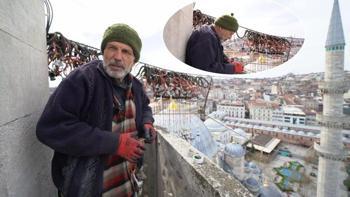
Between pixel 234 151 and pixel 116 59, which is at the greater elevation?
pixel 116 59

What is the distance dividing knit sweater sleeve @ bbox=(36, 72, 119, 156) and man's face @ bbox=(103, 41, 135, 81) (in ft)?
0.55

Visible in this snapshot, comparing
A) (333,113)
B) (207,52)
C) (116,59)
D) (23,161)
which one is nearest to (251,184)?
(333,113)

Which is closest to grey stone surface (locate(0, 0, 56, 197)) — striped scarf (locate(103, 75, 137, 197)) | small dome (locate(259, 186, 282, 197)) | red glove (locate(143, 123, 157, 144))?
striped scarf (locate(103, 75, 137, 197))

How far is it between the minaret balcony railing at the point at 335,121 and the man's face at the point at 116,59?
12330 millimetres

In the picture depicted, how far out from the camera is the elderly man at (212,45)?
5.05 ft

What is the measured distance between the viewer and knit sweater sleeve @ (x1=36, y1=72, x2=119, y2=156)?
0.70m

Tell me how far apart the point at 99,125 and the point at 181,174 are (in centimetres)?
58

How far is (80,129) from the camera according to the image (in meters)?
0.72

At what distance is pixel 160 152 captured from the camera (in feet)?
4.91

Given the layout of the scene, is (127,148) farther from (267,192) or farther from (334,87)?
(334,87)

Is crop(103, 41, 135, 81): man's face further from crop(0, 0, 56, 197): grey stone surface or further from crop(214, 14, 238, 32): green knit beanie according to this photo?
crop(214, 14, 238, 32): green knit beanie

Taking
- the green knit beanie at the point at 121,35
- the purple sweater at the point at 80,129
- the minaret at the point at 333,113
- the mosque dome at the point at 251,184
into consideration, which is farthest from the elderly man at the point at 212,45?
the minaret at the point at 333,113

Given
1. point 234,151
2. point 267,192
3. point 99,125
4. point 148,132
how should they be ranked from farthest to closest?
1. point 234,151
2. point 267,192
3. point 148,132
4. point 99,125

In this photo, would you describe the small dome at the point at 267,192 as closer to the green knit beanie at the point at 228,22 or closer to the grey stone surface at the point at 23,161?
the green knit beanie at the point at 228,22
